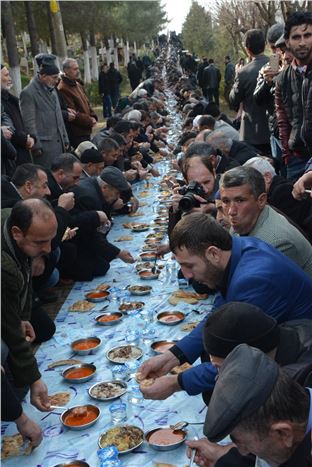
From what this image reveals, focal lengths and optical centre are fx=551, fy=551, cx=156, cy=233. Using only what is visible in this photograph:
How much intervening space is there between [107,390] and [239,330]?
1.24 meters

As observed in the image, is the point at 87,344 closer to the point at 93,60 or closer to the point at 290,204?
the point at 290,204

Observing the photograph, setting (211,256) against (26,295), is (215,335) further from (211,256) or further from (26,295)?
(26,295)

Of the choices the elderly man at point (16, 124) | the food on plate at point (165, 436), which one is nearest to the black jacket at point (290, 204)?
the food on plate at point (165, 436)

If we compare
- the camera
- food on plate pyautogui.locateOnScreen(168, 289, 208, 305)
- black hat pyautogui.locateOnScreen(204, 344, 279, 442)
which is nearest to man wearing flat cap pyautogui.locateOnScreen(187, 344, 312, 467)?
black hat pyautogui.locateOnScreen(204, 344, 279, 442)

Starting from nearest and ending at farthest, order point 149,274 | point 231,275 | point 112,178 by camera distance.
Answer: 1. point 231,275
2. point 149,274
3. point 112,178

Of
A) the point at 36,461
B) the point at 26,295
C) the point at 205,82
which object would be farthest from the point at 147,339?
the point at 205,82

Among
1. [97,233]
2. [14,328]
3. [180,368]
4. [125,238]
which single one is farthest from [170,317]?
[125,238]

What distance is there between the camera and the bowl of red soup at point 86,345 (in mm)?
3627

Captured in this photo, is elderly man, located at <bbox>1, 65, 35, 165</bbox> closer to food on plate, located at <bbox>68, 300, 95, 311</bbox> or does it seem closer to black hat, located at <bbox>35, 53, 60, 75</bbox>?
black hat, located at <bbox>35, 53, 60, 75</bbox>

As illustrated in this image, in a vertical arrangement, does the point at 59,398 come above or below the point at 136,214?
above

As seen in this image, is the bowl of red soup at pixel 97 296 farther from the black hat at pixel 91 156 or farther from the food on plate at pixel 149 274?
the black hat at pixel 91 156

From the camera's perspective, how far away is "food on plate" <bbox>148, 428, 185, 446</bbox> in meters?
2.67

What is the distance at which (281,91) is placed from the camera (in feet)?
16.1

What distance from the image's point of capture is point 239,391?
1.64 meters
